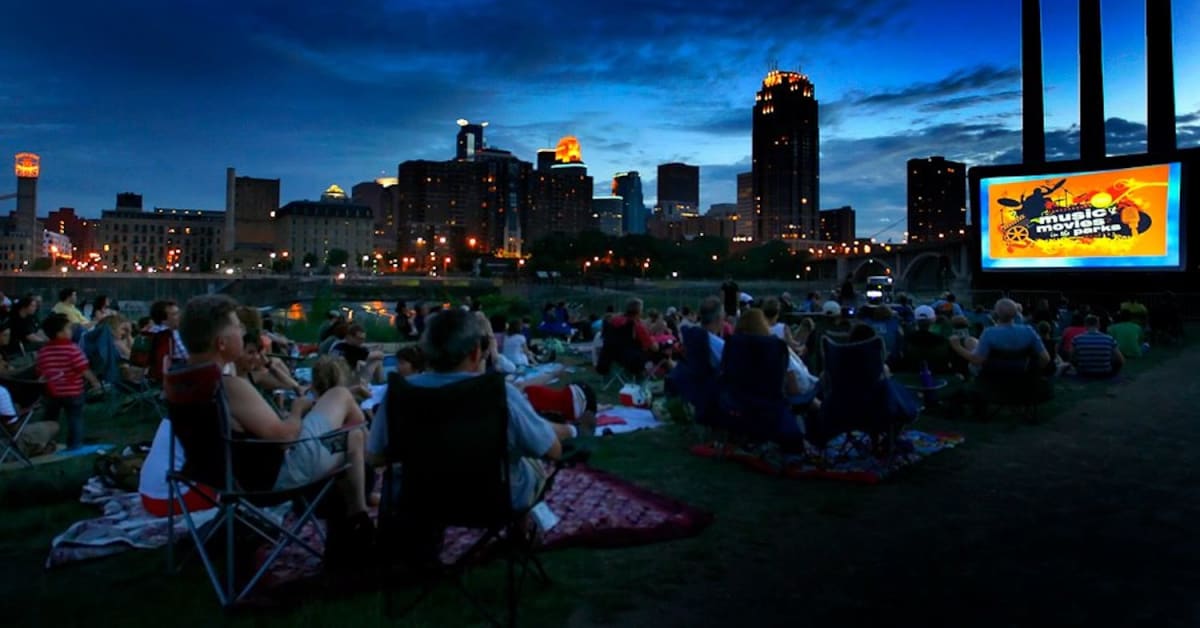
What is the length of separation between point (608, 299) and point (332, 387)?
25.4 meters

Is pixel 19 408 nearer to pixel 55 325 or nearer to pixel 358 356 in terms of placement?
pixel 55 325

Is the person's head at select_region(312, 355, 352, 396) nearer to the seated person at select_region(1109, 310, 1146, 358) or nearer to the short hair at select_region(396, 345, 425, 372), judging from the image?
the short hair at select_region(396, 345, 425, 372)

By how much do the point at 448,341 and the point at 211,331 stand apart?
1284 mm

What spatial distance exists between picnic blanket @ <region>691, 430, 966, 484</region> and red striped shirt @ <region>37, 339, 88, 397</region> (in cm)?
599

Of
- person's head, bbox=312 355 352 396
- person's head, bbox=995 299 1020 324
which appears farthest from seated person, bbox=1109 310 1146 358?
person's head, bbox=312 355 352 396

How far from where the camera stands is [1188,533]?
A: 4.95 metres

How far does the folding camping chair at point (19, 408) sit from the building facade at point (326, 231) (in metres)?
154

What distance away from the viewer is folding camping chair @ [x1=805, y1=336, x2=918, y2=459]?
20.6ft

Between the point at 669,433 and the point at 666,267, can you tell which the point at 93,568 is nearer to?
the point at 669,433

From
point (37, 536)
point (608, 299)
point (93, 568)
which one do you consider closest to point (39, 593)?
point (93, 568)

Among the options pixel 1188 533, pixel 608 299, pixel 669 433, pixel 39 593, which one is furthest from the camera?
pixel 608 299

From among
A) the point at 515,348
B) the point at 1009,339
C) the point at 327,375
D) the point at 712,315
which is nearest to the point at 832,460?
the point at 712,315

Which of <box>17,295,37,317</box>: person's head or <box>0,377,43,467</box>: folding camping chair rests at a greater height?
<box>17,295,37,317</box>: person's head

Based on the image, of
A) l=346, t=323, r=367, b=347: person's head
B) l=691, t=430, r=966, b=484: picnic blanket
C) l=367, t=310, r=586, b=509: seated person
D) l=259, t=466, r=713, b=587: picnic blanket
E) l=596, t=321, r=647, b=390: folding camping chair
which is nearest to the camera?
l=367, t=310, r=586, b=509: seated person
